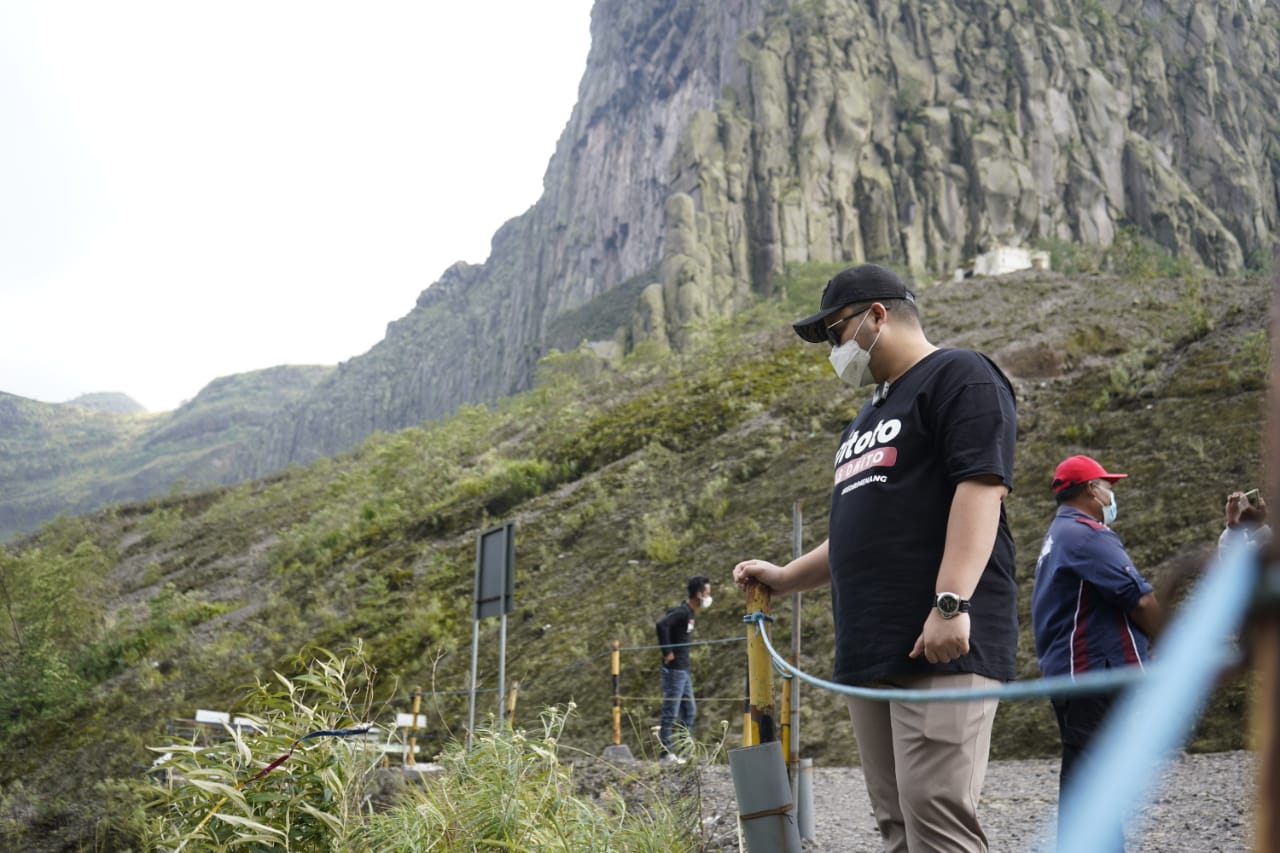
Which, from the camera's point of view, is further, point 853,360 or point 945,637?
point 853,360

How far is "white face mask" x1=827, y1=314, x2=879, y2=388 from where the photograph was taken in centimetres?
285

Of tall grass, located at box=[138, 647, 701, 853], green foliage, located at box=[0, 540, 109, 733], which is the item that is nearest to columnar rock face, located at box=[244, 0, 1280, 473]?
green foliage, located at box=[0, 540, 109, 733]

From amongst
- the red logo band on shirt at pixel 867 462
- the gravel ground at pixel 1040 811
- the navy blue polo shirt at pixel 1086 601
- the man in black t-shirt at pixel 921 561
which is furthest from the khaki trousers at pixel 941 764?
the gravel ground at pixel 1040 811

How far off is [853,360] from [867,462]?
12.8 inches

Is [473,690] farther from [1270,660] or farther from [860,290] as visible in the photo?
[1270,660]

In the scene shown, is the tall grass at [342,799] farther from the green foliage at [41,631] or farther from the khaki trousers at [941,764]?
the green foliage at [41,631]

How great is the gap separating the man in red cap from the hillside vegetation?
6.42 feet

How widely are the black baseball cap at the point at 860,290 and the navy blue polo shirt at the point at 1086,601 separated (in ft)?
4.50

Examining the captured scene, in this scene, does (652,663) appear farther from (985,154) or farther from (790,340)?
(985,154)

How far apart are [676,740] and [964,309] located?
26.8m

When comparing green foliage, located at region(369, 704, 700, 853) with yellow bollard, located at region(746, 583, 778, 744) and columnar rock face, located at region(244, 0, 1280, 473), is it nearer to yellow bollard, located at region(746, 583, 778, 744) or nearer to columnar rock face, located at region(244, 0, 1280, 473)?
yellow bollard, located at region(746, 583, 778, 744)

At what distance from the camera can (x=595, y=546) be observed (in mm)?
16938

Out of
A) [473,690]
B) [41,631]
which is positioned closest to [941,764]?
[473,690]

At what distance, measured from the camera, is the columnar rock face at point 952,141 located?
278ft
